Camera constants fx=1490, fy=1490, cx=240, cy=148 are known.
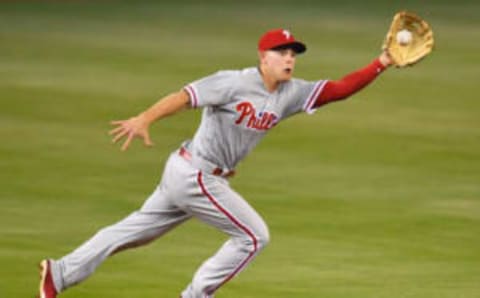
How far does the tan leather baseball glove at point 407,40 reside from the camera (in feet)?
31.2

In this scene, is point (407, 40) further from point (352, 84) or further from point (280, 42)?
point (280, 42)

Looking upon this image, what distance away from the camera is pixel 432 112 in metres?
17.7

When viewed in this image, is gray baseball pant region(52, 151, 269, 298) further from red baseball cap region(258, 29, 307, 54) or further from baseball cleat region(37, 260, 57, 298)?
red baseball cap region(258, 29, 307, 54)

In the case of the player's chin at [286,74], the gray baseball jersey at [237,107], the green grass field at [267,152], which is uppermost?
the player's chin at [286,74]

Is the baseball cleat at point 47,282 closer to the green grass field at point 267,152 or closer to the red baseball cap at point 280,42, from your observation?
the green grass field at point 267,152

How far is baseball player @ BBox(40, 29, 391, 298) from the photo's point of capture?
9359mm

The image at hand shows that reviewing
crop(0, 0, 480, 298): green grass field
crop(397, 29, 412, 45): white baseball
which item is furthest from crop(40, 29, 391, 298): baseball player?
crop(0, 0, 480, 298): green grass field

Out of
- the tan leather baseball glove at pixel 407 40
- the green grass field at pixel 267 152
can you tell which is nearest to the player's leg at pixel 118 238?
the green grass field at pixel 267 152

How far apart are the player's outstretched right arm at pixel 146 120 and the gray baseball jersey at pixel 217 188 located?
19 centimetres

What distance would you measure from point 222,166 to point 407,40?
4.70ft

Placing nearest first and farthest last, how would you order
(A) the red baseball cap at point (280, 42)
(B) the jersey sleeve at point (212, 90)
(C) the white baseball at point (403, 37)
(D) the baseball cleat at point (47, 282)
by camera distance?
(B) the jersey sleeve at point (212, 90) < (A) the red baseball cap at point (280, 42) < (C) the white baseball at point (403, 37) < (D) the baseball cleat at point (47, 282)

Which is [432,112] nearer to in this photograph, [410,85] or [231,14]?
[410,85]

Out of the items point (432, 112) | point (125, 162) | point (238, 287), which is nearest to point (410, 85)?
point (432, 112)

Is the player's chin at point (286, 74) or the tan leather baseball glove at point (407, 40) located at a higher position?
the tan leather baseball glove at point (407, 40)
